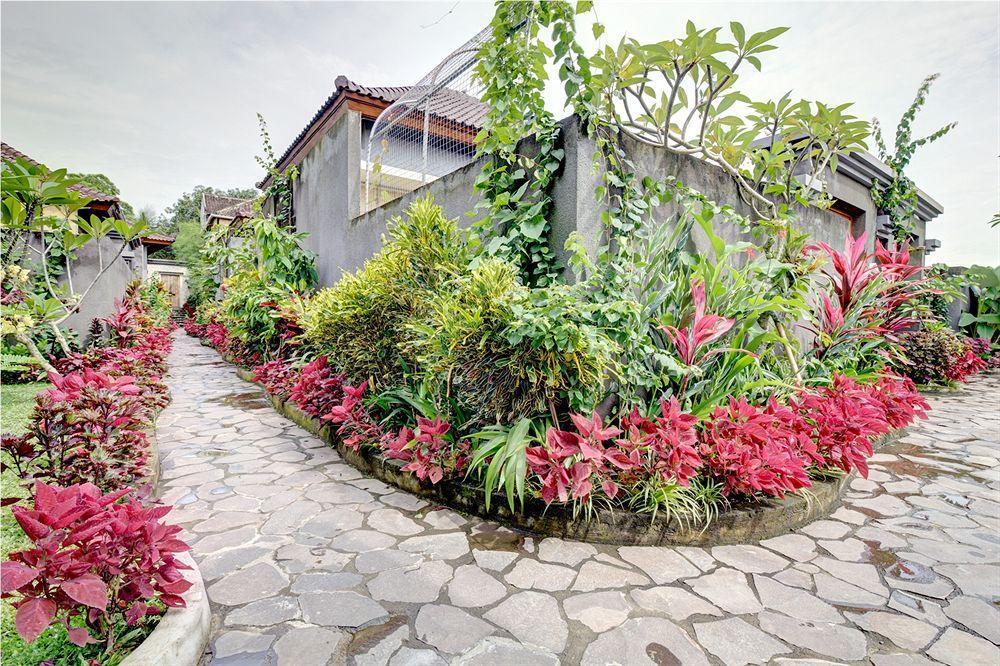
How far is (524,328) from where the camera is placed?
2256 mm

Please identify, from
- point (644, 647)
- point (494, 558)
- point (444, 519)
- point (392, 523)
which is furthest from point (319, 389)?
point (644, 647)

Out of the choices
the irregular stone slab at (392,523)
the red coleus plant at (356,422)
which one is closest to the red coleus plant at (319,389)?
the red coleus plant at (356,422)

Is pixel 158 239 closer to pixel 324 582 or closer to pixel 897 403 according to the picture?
pixel 324 582

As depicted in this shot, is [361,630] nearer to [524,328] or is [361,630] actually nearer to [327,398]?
[524,328]

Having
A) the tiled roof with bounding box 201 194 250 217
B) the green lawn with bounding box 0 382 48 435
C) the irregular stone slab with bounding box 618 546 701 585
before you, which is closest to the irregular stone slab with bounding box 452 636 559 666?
the irregular stone slab with bounding box 618 546 701 585

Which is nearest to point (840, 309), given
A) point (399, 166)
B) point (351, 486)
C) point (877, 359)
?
point (877, 359)

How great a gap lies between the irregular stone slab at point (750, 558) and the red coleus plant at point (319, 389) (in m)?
2.89

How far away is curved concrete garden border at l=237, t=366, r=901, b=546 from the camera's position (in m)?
2.29

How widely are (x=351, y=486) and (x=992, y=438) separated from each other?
575 cm

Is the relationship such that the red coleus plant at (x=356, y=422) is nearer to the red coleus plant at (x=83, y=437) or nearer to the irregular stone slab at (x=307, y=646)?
the red coleus plant at (x=83, y=437)

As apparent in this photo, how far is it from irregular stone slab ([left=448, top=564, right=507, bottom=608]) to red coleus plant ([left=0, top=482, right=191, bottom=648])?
37.1 inches

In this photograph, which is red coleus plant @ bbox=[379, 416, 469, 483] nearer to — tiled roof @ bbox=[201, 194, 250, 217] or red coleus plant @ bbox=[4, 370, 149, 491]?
red coleus plant @ bbox=[4, 370, 149, 491]

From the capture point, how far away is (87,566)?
1.22 meters

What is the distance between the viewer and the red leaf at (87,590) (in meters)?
1.14
